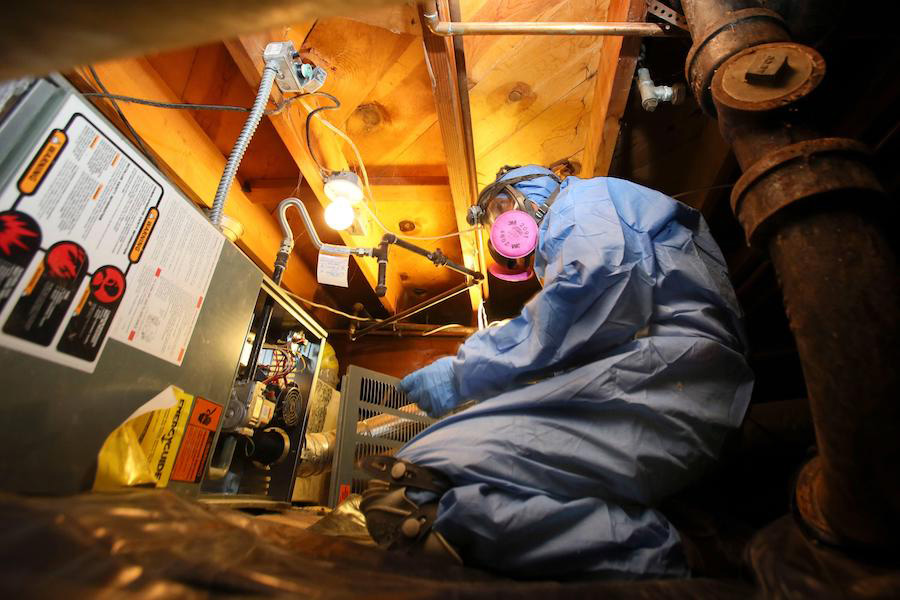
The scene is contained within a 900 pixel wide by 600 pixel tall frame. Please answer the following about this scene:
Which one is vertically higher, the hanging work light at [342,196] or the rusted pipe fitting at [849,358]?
the hanging work light at [342,196]

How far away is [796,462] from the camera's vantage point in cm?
97

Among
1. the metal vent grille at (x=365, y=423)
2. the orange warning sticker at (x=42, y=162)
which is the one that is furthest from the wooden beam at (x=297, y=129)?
the metal vent grille at (x=365, y=423)

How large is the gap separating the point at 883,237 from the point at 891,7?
31.7 inches

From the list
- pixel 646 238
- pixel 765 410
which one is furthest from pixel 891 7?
pixel 765 410

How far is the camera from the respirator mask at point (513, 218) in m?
1.54

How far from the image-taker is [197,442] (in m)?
0.89

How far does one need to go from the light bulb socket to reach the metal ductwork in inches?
47.7

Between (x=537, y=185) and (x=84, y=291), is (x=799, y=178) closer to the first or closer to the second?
(x=537, y=185)

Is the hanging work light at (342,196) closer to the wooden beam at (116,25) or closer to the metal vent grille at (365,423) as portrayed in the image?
the metal vent grille at (365,423)

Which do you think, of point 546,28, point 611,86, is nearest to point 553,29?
point 546,28

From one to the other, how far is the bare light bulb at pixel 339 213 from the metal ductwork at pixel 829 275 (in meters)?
1.25

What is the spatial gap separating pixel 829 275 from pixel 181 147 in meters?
1.88

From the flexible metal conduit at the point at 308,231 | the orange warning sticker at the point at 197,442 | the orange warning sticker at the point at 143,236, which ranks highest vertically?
the flexible metal conduit at the point at 308,231

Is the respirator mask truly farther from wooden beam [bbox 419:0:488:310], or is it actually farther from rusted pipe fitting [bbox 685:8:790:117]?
rusted pipe fitting [bbox 685:8:790:117]
